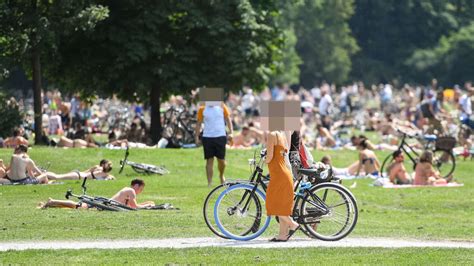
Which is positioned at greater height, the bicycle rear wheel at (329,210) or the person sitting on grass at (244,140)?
the bicycle rear wheel at (329,210)

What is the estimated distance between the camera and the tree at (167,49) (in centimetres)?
3650

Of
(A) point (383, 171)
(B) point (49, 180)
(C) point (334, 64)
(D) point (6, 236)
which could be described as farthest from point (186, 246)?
(C) point (334, 64)

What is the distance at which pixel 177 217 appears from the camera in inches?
760

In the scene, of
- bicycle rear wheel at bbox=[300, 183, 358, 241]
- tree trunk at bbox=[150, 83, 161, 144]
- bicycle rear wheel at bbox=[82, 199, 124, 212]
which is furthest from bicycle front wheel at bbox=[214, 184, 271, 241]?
tree trunk at bbox=[150, 83, 161, 144]

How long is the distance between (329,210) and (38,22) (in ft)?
58.7

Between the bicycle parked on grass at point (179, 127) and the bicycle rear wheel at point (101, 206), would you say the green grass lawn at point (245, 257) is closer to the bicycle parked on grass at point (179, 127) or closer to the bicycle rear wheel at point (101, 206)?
the bicycle rear wheel at point (101, 206)

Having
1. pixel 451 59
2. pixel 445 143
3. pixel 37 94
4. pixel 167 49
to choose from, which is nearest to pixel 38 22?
pixel 37 94

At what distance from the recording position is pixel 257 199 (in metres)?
16.5

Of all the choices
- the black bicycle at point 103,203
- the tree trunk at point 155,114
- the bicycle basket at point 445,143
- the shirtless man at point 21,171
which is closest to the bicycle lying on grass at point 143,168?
the shirtless man at point 21,171

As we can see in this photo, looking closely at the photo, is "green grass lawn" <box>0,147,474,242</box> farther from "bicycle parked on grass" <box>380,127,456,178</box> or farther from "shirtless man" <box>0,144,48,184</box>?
"shirtless man" <box>0,144,48,184</box>

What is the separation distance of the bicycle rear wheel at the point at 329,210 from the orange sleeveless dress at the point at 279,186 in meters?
0.44

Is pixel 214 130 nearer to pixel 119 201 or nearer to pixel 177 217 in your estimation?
pixel 119 201

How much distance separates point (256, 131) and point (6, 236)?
23.3 meters

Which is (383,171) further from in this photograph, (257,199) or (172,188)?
(257,199)
